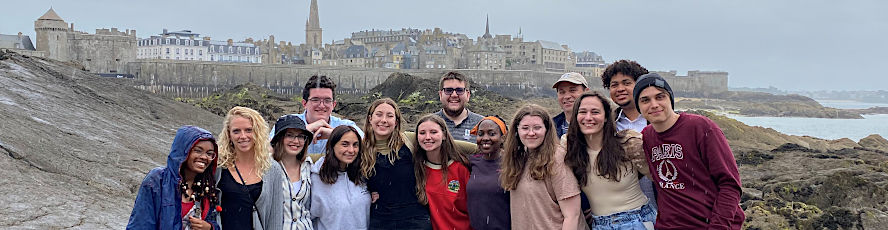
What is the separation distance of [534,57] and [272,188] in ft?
289

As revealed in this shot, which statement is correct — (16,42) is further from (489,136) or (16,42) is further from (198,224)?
(489,136)

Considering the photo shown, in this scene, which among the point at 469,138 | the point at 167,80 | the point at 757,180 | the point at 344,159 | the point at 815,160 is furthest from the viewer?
the point at 167,80

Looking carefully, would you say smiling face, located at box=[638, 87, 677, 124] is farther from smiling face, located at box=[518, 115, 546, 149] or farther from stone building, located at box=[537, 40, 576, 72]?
stone building, located at box=[537, 40, 576, 72]

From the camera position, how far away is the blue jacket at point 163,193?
3.82m

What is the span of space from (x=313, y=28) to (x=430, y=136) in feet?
359

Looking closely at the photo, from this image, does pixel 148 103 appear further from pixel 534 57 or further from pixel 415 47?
pixel 534 57

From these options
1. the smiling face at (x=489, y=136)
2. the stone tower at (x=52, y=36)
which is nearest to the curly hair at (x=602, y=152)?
the smiling face at (x=489, y=136)

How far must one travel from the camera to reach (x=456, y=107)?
5.88 meters

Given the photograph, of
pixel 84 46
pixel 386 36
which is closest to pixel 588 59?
pixel 386 36

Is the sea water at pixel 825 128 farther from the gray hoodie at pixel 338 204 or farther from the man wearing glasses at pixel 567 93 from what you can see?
the gray hoodie at pixel 338 204

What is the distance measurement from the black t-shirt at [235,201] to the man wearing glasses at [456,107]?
2.00m

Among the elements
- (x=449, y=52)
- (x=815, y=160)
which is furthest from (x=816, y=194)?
(x=449, y=52)

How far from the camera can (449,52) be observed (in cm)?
7900

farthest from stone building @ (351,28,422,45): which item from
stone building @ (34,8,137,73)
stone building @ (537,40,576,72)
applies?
stone building @ (34,8,137,73)
